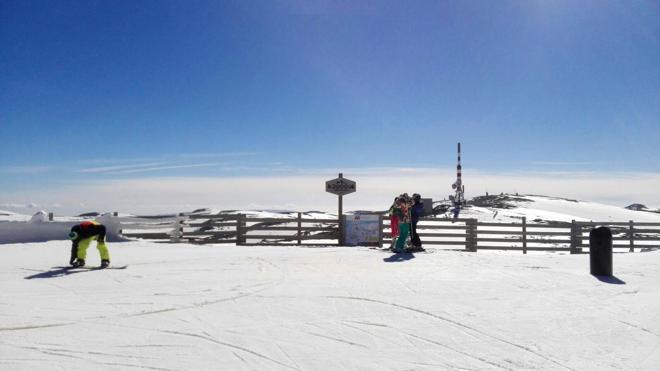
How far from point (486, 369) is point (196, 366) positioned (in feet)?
9.49

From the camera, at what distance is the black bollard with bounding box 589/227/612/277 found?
379 inches

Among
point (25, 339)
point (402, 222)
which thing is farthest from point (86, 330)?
point (402, 222)

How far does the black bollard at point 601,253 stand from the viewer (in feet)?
31.6

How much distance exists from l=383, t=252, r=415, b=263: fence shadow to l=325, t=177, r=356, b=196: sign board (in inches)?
174

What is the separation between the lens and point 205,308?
670 centimetres

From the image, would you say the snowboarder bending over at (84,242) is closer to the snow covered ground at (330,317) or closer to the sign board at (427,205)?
the snow covered ground at (330,317)

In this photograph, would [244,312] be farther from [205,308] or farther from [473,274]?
[473,274]

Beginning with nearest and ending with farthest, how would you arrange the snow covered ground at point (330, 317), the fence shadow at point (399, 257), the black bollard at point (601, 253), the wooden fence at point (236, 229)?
the snow covered ground at point (330, 317)
the black bollard at point (601, 253)
the fence shadow at point (399, 257)
the wooden fence at point (236, 229)

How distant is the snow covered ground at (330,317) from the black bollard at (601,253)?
293mm

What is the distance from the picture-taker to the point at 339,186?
666 inches

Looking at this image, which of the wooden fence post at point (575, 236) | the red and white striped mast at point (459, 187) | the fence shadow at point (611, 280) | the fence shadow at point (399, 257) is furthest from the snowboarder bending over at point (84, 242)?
the red and white striped mast at point (459, 187)

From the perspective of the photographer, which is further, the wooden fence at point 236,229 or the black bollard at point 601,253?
the wooden fence at point 236,229

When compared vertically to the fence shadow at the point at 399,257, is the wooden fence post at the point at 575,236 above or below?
above

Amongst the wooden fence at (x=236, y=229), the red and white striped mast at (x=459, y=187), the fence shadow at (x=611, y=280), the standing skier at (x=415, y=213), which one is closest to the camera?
the fence shadow at (x=611, y=280)
